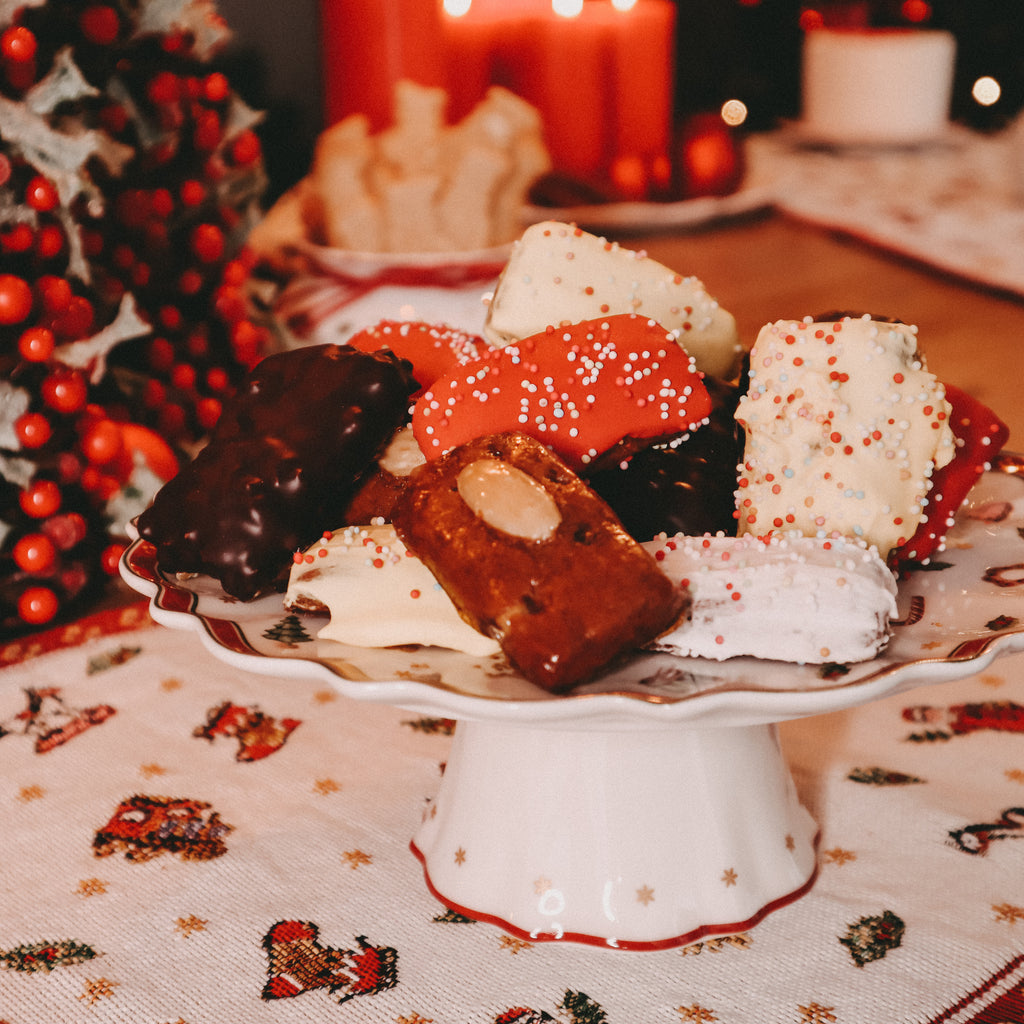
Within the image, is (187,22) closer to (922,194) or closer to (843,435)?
(843,435)

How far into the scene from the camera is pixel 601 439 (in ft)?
2.21

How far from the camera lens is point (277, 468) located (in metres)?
0.64

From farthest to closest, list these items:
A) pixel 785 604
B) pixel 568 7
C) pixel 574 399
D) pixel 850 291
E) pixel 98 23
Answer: pixel 850 291, pixel 568 7, pixel 98 23, pixel 574 399, pixel 785 604

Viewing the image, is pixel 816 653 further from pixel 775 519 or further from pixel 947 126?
pixel 947 126

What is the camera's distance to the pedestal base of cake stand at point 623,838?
0.69 metres

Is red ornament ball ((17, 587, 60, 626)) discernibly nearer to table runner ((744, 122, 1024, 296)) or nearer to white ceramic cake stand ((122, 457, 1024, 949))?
white ceramic cake stand ((122, 457, 1024, 949))

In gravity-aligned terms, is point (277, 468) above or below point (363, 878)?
above

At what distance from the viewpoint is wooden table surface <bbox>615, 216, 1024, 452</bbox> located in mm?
1746

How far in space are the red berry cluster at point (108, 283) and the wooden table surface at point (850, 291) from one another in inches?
31.0

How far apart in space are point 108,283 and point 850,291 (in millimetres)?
1311

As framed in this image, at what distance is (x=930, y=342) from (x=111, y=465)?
1293mm

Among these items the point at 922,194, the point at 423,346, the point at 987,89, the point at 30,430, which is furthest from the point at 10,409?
the point at 987,89

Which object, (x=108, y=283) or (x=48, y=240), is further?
(x=108, y=283)

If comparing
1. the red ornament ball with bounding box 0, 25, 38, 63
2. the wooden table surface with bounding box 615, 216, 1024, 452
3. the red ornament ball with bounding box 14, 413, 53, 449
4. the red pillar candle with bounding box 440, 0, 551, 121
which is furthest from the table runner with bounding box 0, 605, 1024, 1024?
the red pillar candle with bounding box 440, 0, 551, 121
